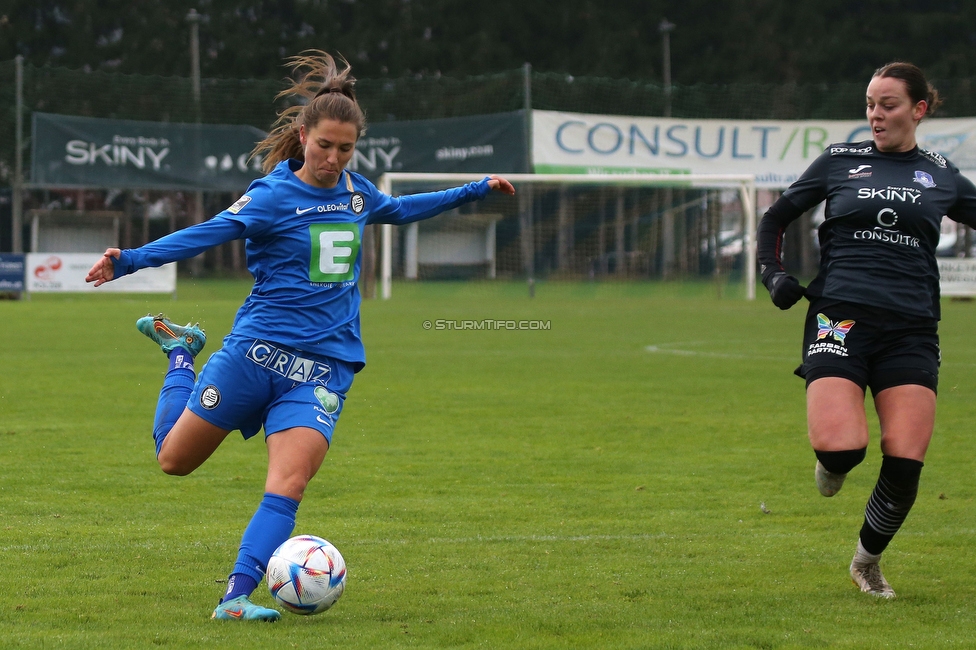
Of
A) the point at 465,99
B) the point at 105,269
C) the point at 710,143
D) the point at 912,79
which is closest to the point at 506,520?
the point at 105,269

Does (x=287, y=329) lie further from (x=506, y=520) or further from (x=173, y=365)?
(x=506, y=520)

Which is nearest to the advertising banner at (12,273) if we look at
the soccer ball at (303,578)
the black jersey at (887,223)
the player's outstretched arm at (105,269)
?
the player's outstretched arm at (105,269)

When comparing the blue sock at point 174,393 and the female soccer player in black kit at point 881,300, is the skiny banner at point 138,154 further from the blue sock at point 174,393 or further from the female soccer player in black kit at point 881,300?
the female soccer player in black kit at point 881,300

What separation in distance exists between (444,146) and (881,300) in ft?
92.2

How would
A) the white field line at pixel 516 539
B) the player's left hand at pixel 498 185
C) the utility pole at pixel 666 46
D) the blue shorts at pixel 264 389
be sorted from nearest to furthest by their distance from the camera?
the blue shorts at pixel 264 389, the player's left hand at pixel 498 185, the white field line at pixel 516 539, the utility pole at pixel 666 46

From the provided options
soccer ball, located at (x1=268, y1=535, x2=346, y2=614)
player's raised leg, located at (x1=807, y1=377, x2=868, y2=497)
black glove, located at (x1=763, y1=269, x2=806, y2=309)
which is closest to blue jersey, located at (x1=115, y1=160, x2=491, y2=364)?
soccer ball, located at (x1=268, y1=535, x2=346, y2=614)

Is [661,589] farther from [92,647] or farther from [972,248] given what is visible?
→ [972,248]

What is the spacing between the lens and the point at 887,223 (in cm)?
493

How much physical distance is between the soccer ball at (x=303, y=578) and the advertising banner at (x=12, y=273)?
87.5ft

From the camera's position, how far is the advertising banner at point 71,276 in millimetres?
29531

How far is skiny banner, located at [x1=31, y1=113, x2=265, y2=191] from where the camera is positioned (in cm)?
3125

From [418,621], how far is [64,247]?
37838 mm

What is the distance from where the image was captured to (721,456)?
8641 millimetres

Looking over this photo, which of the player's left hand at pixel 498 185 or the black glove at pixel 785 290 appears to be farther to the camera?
the player's left hand at pixel 498 185
